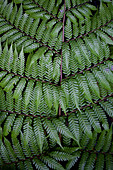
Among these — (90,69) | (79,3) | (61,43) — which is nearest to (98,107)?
(90,69)

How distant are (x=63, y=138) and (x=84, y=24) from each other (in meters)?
1.30

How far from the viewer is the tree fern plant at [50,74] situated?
1743 mm

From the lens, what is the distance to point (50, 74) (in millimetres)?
1811

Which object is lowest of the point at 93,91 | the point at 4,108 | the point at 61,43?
the point at 4,108

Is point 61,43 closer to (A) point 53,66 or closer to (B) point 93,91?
(A) point 53,66

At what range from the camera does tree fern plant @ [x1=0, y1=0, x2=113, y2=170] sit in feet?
5.72

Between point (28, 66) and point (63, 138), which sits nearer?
point (28, 66)

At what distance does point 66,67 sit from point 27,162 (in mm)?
1090

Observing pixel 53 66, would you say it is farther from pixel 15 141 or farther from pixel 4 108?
pixel 15 141

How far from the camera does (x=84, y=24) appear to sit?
6.26 feet

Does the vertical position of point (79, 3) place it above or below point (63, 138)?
above

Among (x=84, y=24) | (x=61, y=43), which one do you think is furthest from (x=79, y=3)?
(x=61, y=43)

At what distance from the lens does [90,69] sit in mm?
1837

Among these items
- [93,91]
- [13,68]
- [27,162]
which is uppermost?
[13,68]
